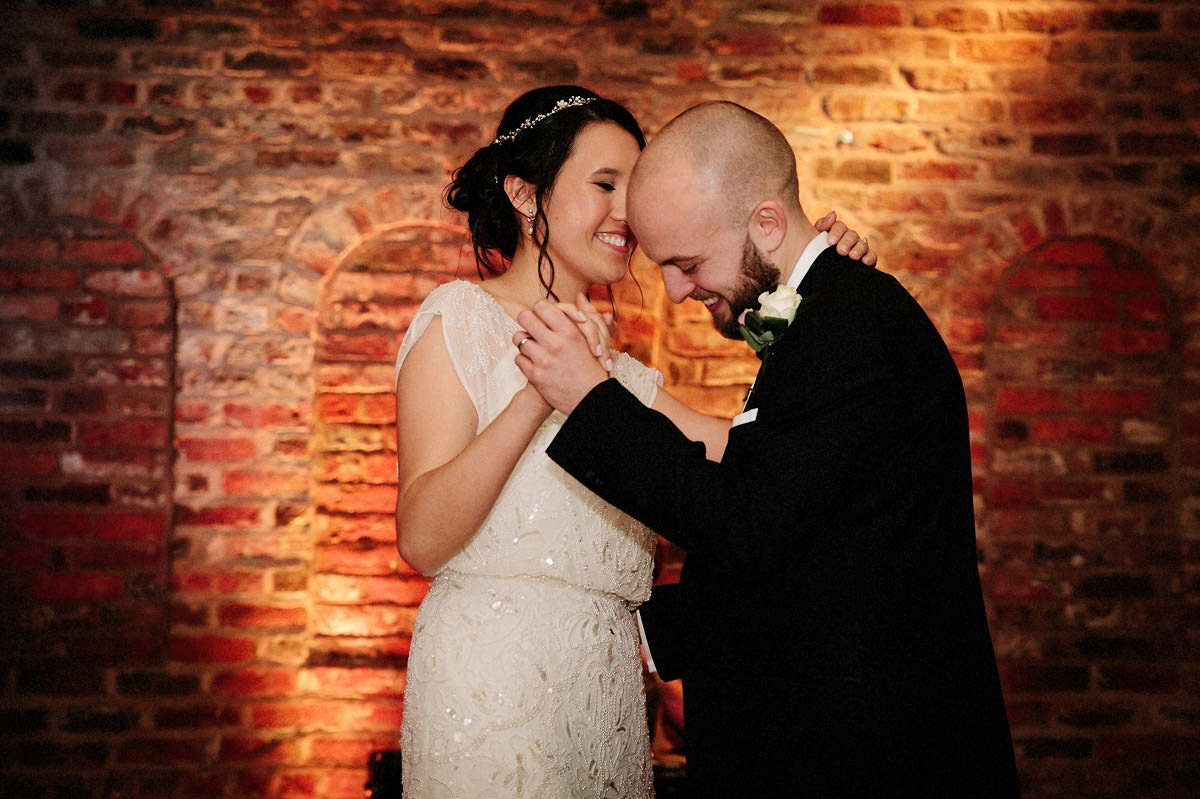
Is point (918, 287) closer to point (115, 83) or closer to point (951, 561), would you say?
point (951, 561)

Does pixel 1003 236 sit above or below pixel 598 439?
above

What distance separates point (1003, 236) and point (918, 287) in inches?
13.3

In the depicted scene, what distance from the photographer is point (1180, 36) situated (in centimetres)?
302

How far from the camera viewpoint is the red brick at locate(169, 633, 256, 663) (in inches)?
112

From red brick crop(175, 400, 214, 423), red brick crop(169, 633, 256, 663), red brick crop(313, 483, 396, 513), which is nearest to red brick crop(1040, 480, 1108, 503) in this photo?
red brick crop(313, 483, 396, 513)

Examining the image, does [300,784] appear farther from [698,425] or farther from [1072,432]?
[1072,432]

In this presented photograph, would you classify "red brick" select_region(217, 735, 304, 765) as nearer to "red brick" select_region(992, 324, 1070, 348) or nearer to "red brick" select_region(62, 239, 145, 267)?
"red brick" select_region(62, 239, 145, 267)

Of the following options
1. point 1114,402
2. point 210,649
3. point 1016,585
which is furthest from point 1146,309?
point 210,649

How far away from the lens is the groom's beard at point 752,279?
5.01 feet

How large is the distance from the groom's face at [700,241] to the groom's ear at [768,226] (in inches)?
0.6

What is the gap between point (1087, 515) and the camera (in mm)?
2986

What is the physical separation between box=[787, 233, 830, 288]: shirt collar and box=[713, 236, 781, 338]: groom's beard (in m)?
0.03

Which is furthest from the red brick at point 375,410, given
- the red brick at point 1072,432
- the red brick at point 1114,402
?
the red brick at point 1114,402

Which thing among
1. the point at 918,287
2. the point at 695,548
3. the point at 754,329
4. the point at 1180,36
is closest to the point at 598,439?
the point at 695,548
